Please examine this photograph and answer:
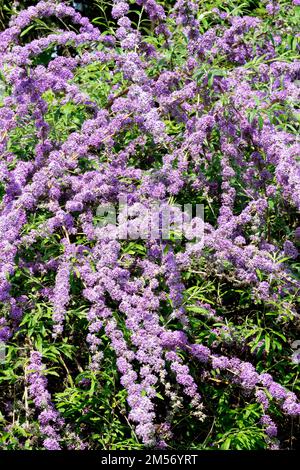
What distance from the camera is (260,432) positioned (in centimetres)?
352

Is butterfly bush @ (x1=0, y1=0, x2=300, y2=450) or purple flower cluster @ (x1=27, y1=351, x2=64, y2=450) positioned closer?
purple flower cluster @ (x1=27, y1=351, x2=64, y2=450)

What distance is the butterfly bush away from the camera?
3484mm

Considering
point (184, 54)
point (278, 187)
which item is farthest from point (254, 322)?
point (184, 54)

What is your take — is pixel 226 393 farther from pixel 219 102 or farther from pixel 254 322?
pixel 219 102
